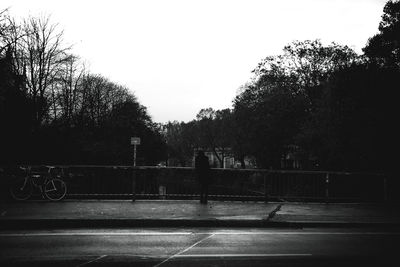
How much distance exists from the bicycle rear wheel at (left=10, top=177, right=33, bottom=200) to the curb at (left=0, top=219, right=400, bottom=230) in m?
4.27

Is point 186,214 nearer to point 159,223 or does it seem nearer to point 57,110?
point 159,223

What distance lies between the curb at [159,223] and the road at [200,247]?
0.51 meters

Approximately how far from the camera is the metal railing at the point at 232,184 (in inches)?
586

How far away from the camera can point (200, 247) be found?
7855 mm

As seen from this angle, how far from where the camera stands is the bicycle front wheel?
1440 cm

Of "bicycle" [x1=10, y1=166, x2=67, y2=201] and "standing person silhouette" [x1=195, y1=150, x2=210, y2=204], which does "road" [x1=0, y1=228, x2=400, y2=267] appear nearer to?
"standing person silhouette" [x1=195, y1=150, x2=210, y2=204]

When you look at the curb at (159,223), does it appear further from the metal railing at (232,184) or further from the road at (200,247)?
the metal railing at (232,184)

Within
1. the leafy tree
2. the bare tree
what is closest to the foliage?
the bare tree

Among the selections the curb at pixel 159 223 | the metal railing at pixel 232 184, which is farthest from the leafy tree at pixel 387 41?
the curb at pixel 159 223

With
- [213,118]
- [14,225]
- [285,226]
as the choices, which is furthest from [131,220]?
[213,118]

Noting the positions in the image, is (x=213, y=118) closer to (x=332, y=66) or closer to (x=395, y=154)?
(x=332, y=66)

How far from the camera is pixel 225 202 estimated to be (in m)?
15.2

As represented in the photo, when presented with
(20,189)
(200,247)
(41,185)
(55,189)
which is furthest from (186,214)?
(20,189)

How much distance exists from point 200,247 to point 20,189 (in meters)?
8.91
